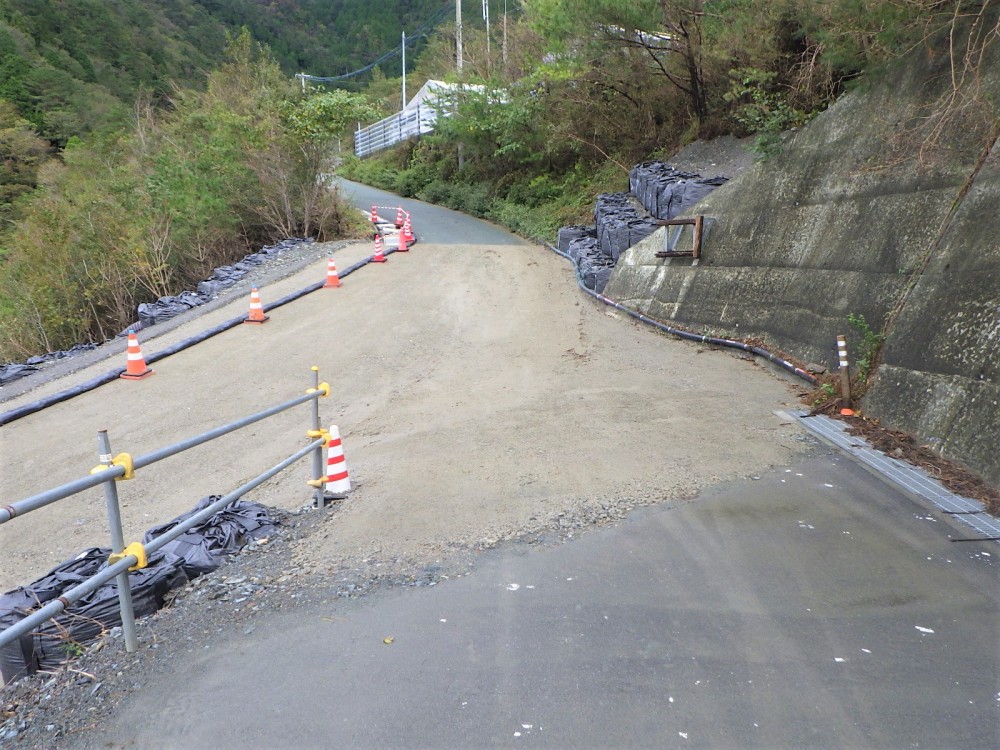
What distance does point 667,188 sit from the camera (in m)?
14.2

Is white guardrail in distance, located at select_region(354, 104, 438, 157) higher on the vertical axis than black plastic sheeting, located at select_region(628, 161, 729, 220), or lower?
higher

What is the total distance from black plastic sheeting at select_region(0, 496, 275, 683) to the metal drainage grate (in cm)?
492

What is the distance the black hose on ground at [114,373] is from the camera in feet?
30.9

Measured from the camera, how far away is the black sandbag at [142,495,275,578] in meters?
4.20

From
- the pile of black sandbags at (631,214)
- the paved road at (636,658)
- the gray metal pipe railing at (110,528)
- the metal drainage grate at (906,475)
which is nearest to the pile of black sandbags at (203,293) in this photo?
the pile of black sandbags at (631,214)

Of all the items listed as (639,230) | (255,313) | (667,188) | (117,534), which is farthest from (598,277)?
(117,534)

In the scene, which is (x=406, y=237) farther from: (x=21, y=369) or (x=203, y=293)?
(x=21, y=369)

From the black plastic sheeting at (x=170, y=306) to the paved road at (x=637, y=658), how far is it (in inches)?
467

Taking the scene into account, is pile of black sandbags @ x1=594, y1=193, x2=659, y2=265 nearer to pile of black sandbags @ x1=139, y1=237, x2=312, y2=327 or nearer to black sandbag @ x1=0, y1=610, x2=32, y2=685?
pile of black sandbags @ x1=139, y1=237, x2=312, y2=327

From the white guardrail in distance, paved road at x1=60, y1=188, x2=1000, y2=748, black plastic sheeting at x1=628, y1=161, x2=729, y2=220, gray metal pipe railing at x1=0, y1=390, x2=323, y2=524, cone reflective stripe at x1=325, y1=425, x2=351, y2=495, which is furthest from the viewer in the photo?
the white guardrail in distance

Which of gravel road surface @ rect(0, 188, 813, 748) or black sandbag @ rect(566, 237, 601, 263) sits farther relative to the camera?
black sandbag @ rect(566, 237, 601, 263)

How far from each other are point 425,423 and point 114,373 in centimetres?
623

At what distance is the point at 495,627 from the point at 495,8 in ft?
181

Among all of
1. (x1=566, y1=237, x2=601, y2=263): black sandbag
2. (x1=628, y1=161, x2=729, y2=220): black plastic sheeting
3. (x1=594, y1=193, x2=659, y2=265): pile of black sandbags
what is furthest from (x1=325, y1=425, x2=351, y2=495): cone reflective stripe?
(x1=566, y1=237, x2=601, y2=263): black sandbag
